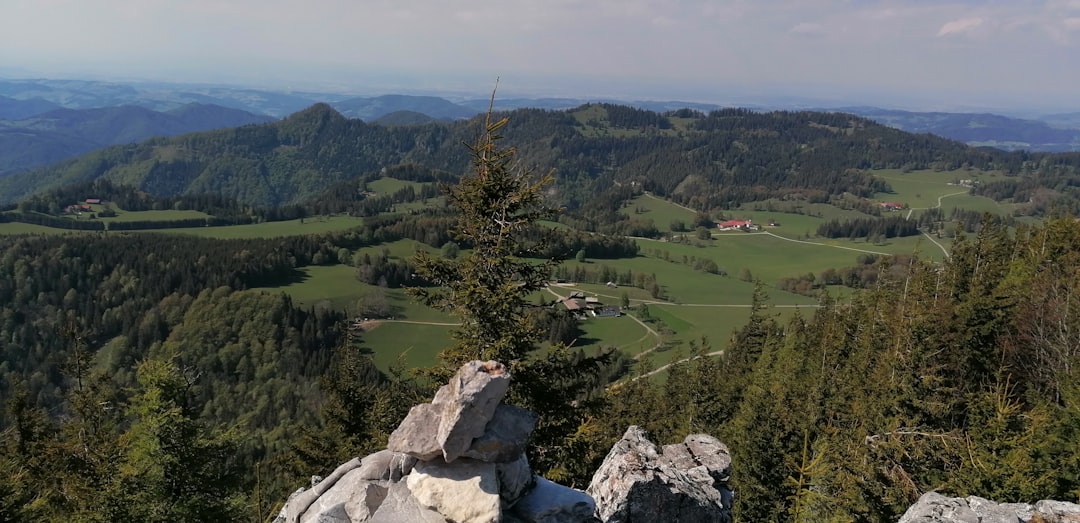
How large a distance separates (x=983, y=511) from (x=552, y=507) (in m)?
14.8

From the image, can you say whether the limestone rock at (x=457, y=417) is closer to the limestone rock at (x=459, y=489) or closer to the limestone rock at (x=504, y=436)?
the limestone rock at (x=504, y=436)

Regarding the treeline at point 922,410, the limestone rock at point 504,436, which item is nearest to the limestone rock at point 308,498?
the limestone rock at point 504,436

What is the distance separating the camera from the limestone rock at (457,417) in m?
11.7

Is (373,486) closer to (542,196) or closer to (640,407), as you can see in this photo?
(542,196)

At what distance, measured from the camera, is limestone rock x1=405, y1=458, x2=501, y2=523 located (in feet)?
38.4

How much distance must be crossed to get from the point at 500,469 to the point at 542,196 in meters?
8.23

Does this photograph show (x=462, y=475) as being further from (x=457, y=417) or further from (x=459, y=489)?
(x=457, y=417)

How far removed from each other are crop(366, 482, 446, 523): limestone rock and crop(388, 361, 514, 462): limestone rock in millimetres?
960

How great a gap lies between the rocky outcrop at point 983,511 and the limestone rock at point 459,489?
1468 centimetres

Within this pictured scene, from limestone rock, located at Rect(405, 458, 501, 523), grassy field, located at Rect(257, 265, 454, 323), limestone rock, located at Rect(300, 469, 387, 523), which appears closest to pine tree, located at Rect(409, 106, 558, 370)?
limestone rock, located at Rect(405, 458, 501, 523)

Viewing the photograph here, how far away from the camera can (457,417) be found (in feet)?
38.1

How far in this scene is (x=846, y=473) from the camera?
24.5m

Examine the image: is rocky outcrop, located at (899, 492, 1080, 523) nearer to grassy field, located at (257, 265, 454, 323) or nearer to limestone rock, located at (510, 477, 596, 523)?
limestone rock, located at (510, 477, 596, 523)

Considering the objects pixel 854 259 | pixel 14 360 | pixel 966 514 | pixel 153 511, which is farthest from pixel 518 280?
pixel 854 259
